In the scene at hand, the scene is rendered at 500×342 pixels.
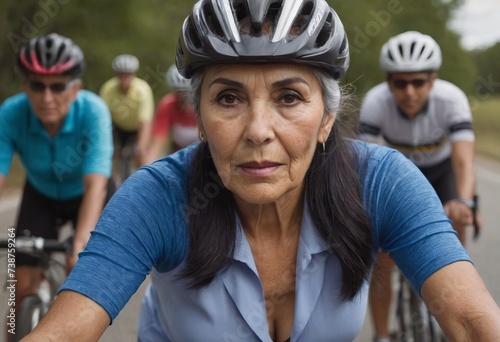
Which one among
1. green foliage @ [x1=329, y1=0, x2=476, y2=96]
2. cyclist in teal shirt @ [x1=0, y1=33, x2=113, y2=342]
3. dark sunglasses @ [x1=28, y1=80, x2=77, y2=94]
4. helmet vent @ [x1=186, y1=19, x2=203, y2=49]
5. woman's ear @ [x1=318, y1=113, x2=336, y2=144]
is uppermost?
helmet vent @ [x1=186, y1=19, x2=203, y2=49]

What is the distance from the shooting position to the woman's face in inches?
86.4

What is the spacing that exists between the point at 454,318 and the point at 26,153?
129 inches

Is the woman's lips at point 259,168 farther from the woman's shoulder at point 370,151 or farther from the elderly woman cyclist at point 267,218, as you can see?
the woman's shoulder at point 370,151

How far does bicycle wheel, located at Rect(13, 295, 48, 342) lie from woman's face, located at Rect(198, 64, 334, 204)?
229 cm

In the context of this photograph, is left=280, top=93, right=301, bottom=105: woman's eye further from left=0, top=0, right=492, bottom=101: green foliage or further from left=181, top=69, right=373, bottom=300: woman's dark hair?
left=0, top=0, right=492, bottom=101: green foliage

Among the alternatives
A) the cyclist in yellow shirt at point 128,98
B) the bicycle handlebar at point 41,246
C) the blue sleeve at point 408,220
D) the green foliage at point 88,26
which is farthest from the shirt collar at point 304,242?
the green foliage at point 88,26

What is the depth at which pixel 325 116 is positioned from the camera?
238cm

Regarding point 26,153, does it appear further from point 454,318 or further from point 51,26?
point 51,26

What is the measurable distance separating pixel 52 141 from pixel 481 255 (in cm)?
601

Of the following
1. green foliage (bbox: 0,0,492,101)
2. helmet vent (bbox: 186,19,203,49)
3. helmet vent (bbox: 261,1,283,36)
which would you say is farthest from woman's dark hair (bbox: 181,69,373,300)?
green foliage (bbox: 0,0,492,101)

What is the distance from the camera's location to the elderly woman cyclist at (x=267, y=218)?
2154 mm

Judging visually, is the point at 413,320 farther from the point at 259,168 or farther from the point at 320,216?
the point at 259,168

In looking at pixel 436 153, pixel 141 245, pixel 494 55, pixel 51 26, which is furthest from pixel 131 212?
pixel 494 55

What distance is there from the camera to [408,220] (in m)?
2.26
